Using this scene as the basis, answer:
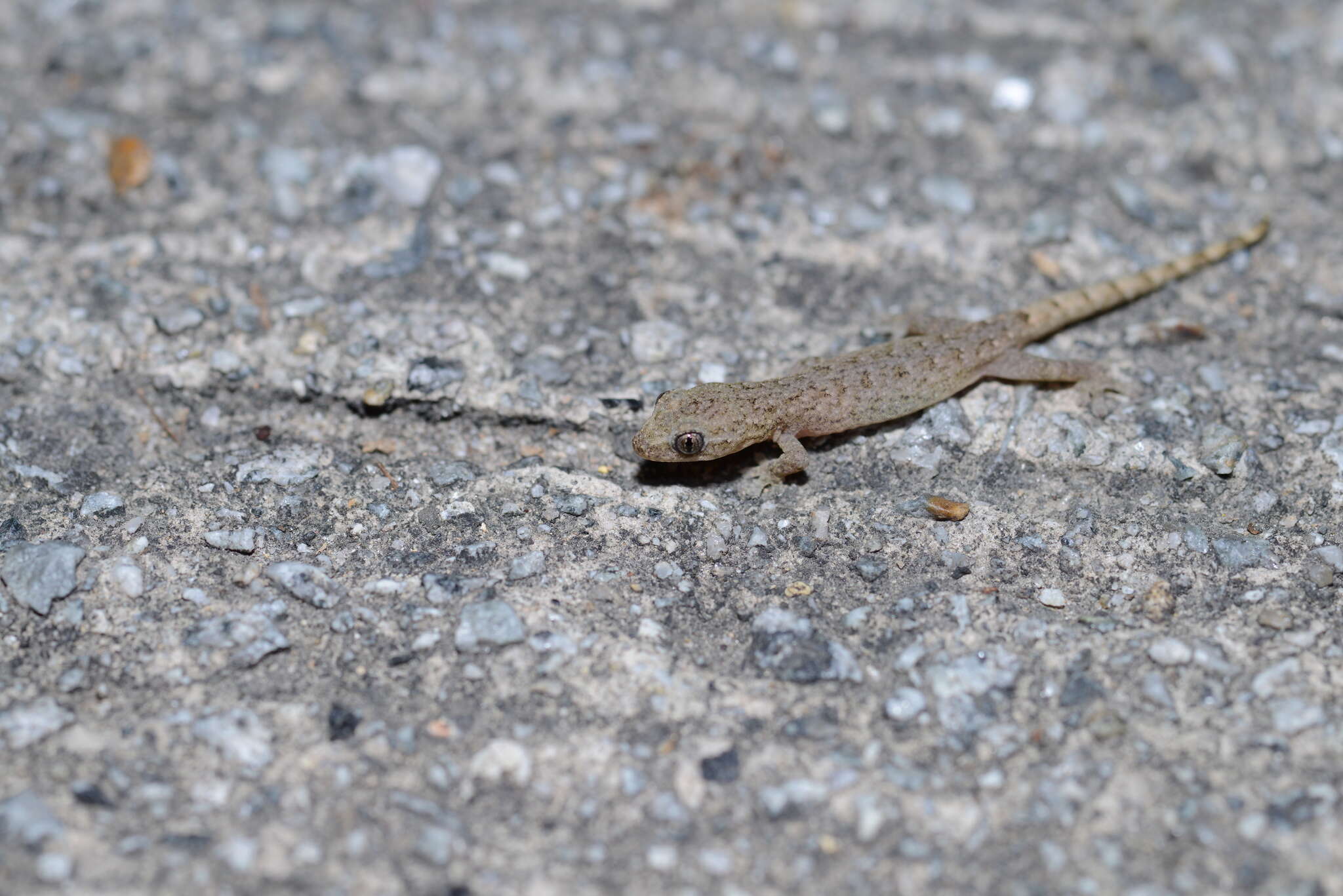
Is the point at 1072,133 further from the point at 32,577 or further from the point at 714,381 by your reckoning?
the point at 32,577

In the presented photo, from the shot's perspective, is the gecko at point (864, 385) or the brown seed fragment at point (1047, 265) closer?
the gecko at point (864, 385)

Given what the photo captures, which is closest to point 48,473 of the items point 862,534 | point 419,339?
point 419,339

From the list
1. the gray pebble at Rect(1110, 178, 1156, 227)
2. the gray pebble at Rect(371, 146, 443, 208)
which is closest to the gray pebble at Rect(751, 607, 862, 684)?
the gray pebble at Rect(371, 146, 443, 208)

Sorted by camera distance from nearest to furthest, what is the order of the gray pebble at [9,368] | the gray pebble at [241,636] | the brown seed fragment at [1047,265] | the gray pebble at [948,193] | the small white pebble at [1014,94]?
the gray pebble at [241,636], the gray pebble at [9,368], the brown seed fragment at [1047,265], the gray pebble at [948,193], the small white pebble at [1014,94]

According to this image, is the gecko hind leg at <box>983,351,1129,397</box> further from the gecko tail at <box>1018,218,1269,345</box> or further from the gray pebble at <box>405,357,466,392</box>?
the gray pebble at <box>405,357,466,392</box>

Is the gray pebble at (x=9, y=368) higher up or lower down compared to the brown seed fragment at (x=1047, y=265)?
lower down

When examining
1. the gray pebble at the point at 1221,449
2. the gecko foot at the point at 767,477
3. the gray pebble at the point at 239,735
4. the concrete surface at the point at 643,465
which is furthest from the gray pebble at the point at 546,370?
the gray pebble at the point at 1221,449

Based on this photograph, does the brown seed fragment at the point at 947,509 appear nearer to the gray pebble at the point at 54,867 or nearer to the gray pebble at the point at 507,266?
the gray pebble at the point at 507,266
